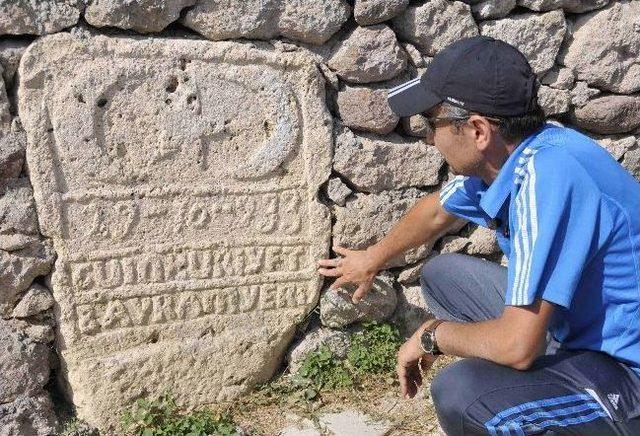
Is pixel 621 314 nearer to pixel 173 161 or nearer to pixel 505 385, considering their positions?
pixel 505 385

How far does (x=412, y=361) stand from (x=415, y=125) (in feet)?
3.67

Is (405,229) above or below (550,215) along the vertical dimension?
below

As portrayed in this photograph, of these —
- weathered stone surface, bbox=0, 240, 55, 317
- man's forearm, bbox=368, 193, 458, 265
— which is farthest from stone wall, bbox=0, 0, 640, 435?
man's forearm, bbox=368, 193, 458, 265

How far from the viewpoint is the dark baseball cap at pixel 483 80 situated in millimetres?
2244

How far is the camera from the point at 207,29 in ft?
9.51

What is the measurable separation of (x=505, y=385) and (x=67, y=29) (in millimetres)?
1832

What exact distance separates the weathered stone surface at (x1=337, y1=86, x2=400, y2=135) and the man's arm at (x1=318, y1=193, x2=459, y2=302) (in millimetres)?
360

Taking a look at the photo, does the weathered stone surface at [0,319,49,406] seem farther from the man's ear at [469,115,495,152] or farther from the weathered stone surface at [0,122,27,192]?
the man's ear at [469,115,495,152]

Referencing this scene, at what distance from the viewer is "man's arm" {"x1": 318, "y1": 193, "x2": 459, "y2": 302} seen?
3051 millimetres

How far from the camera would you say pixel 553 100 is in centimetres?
347

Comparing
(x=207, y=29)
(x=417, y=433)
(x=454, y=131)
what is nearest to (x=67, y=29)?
(x=207, y=29)

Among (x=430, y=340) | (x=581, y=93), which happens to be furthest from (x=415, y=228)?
(x=581, y=93)

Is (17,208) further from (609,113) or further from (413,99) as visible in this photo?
(609,113)

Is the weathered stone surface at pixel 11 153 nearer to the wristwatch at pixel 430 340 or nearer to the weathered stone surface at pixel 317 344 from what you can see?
the weathered stone surface at pixel 317 344
